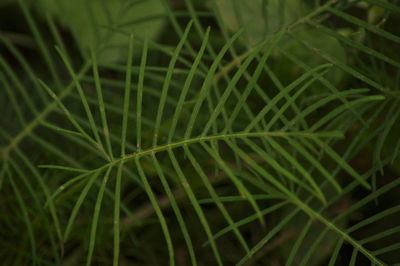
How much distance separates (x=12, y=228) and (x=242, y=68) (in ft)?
0.91

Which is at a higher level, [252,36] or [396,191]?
[252,36]

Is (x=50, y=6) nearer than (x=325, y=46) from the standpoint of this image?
No

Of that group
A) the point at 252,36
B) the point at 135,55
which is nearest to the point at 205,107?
the point at 252,36

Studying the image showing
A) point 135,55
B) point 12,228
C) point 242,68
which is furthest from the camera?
point 135,55

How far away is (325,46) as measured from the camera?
573 millimetres

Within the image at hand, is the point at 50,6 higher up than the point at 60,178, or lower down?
higher up

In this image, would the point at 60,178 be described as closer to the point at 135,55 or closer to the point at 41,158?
the point at 41,158

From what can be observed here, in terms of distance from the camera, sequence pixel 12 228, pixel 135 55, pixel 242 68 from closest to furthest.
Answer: pixel 242 68
pixel 12 228
pixel 135 55

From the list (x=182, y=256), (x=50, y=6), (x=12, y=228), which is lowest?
(x=182, y=256)

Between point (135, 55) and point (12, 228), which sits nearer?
point (12, 228)

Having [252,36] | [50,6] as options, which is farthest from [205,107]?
[50,6]

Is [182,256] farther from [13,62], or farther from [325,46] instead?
[13,62]

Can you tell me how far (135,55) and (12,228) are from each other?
0.33m

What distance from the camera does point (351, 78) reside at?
0.58 meters
